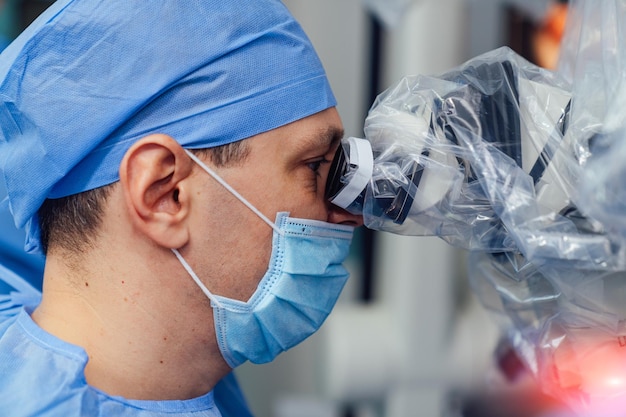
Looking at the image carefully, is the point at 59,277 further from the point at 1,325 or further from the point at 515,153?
the point at 515,153

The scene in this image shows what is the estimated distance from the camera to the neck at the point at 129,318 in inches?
52.4

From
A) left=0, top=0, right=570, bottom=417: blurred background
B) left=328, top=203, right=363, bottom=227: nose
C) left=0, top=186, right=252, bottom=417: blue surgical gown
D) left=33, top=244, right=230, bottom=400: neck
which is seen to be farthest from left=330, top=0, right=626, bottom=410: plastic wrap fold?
left=0, top=0, right=570, bottom=417: blurred background

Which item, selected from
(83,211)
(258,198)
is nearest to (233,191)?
(258,198)

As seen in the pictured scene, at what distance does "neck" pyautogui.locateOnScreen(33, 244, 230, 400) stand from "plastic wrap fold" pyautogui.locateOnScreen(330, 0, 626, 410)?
35 centimetres

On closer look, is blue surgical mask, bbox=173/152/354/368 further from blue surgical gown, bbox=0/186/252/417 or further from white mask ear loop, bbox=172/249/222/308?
blue surgical gown, bbox=0/186/252/417

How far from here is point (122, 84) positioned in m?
1.26

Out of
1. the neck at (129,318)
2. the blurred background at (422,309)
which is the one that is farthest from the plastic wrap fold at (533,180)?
the blurred background at (422,309)

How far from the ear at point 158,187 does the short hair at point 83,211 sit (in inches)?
1.8

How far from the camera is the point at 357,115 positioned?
3229mm

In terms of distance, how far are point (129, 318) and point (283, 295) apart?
0.92ft

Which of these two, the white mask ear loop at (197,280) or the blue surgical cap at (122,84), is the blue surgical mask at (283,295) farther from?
the blue surgical cap at (122,84)

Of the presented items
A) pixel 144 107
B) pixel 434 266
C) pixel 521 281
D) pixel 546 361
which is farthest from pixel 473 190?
pixel 434 266

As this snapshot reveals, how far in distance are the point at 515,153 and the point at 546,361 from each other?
16.0 inches

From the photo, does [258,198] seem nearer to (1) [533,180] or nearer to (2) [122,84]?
(2) [122,84]
